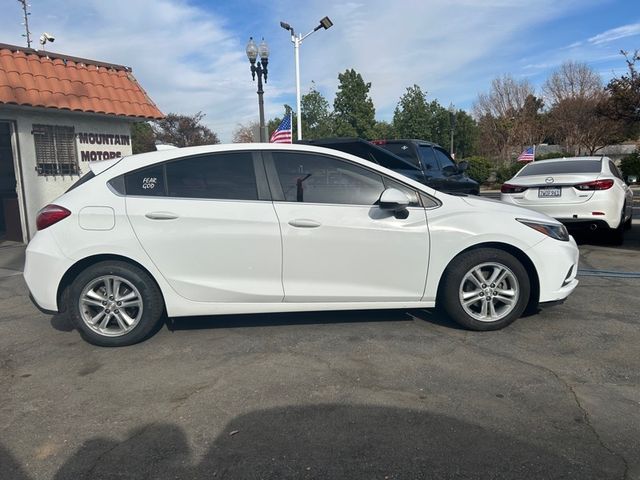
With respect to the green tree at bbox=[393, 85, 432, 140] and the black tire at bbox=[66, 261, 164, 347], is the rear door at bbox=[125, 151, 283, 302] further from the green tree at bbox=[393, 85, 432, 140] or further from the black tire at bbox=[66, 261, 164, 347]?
the green tree at bbox=[393, 85, 432, 140]

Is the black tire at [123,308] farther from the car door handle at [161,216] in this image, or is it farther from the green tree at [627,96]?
the green tree at [627,96]

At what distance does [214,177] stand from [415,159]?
565 centimetres

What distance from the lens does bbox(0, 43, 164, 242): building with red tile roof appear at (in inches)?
374

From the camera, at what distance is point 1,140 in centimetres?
1173

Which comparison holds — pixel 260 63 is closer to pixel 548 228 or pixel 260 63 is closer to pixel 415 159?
pixel 415 159

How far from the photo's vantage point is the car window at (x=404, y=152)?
9164mm

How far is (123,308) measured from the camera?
4188mm

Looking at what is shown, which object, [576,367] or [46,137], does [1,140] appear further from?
[576,367]

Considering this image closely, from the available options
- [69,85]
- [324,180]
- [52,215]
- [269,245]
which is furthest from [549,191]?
[69,85]

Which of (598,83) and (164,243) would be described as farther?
(598,83)

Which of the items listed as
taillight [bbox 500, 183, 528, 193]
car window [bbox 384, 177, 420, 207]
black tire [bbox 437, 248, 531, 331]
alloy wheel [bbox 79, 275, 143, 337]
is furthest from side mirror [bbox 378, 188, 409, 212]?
taillight [bbox 500, 183, 528, 193]

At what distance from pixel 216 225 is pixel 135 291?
872mm

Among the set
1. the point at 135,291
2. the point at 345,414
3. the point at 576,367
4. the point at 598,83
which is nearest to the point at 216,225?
the point at 135,291

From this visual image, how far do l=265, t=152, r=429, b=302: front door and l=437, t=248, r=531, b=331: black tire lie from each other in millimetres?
238
